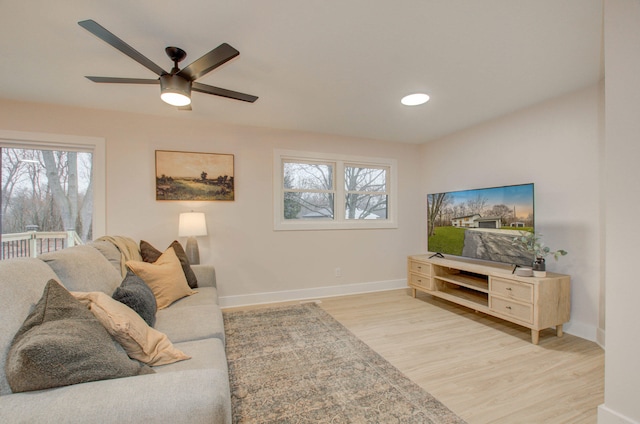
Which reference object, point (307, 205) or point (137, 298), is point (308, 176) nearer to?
point (307, 205)

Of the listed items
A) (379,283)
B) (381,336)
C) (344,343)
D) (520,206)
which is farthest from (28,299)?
(379,283)

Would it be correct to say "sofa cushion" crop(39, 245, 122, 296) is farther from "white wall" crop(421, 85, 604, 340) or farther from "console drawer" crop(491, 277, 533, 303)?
"white wall" crop(421, 85, 604, 340)

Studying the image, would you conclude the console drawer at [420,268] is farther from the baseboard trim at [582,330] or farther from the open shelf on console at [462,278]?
the baseboard trim at [582,330]

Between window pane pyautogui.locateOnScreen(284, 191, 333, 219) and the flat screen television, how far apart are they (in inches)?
58.7

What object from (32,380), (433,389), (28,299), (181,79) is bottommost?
(433,389)

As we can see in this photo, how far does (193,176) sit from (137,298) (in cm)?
216

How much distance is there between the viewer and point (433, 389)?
1.89 meters

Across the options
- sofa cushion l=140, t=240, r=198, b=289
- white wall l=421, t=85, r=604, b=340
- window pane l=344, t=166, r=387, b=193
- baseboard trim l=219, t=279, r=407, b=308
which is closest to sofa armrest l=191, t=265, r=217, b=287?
sofa cushion l=140, t=240, r=198, b=289

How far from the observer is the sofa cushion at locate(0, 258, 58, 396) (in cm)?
90

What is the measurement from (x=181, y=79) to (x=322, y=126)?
2087 millimetres

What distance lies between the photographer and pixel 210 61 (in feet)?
5.49

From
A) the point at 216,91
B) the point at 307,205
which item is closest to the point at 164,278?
the point at 216,91

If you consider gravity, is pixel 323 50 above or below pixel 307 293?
above

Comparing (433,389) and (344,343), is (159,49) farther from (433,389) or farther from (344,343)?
(433,389)
